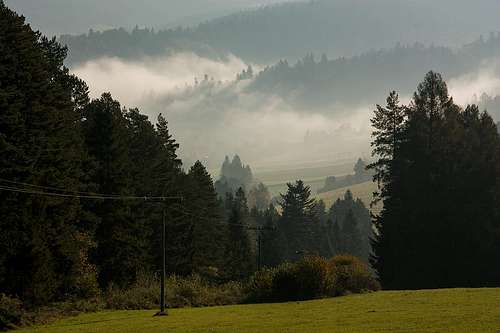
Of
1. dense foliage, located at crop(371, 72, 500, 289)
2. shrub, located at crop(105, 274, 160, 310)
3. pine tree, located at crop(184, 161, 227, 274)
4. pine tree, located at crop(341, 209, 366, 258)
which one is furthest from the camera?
pine tree, located at crop(341, 209, 366, 258)

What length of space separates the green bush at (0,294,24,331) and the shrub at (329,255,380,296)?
2842cm

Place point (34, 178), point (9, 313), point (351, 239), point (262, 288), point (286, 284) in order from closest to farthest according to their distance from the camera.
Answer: point (9, 313), point (34, 178), point (286, 284), point (262, 288), point (351, 239)

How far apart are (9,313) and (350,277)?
3217 cm

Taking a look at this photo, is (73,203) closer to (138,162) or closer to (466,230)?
(138,162)

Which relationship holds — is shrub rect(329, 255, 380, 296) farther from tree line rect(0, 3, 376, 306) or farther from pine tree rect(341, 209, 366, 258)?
pine tree rect(341, 209, 366, 258)

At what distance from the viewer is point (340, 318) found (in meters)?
31.3

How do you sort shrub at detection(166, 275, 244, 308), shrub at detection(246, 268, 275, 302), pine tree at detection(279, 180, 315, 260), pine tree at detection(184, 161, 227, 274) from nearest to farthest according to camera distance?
shrub at detection(166, 275, 244, 308)
shrub at detection(246, 268, 275, 302)
pine tree at detection(184, 161, 227, 274)
pine tree at detection(279, 180, 315, 260)

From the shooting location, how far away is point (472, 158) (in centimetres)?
6391

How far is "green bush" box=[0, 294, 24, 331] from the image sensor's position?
1404 inches

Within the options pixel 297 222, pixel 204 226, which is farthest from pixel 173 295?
pixel 297 222

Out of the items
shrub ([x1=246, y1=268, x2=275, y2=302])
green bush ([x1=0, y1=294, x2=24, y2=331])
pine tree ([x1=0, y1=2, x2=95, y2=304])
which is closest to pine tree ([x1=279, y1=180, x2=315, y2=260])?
shrub ([x1=246, y1=268, x2=275, y2=302])

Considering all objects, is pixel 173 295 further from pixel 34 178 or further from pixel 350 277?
pixel 350 277

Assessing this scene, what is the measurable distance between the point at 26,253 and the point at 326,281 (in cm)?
2673

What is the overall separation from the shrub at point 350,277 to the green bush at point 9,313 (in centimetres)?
2842
